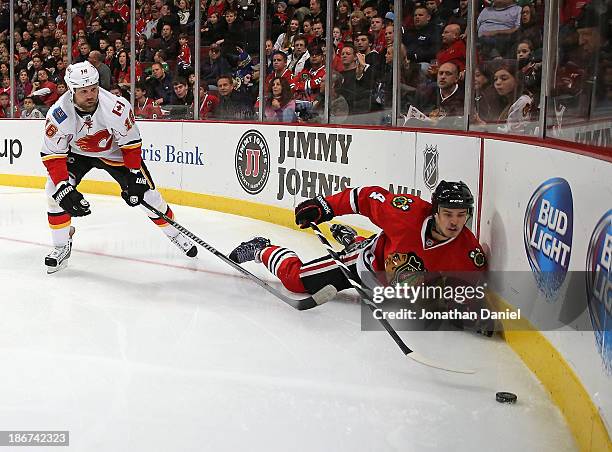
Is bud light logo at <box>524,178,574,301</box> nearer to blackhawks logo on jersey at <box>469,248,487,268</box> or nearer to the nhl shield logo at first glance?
blackhawks logo on jersey at <box>469,248,487,268</box>

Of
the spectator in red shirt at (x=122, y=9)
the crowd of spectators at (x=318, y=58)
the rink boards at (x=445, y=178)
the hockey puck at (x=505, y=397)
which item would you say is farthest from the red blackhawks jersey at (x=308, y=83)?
the hockey puck at (x=505, y=397)

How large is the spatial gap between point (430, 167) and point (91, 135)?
6.57 ft

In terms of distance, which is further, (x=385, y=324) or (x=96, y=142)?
(x=96, y=142)

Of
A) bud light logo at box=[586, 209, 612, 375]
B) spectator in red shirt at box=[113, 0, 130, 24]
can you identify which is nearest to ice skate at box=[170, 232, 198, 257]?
bud light logo at box=[586, 209, 612, 375]

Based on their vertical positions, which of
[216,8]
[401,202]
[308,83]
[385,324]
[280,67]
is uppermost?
[216,8]

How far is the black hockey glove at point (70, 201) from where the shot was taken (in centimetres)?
480

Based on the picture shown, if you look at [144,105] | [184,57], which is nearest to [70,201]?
[184,57]

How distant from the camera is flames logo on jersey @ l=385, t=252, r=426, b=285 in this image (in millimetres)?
3725

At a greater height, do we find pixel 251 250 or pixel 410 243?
pixel 410 243

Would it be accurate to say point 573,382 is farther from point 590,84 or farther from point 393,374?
point 590,84

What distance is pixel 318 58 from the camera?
6723 millimetres

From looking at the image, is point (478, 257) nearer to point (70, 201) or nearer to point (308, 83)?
point (70, 201)

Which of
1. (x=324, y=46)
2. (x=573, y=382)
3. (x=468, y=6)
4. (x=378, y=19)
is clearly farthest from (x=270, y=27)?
(x=573, y=382)

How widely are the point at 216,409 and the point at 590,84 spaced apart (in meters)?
1.63
